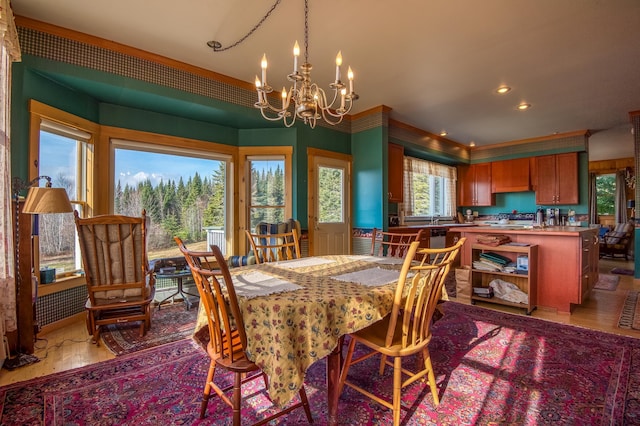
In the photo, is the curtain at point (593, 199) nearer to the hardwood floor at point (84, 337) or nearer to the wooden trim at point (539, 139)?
the wooden trim at point (539, 139)

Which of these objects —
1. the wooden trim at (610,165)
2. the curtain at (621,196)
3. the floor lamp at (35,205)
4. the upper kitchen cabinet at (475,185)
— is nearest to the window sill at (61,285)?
the floor lamp at (35,205)

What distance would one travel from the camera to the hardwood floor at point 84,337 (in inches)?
84.7

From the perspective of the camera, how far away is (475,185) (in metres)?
7.54

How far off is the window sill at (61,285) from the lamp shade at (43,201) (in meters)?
0.91

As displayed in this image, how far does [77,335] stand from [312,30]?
347cm

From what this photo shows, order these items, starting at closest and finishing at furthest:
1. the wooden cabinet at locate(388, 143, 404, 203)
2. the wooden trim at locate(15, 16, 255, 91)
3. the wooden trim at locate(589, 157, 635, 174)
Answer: the wooden trim at locate(15, 16, 255, 91) < the wooden cabinet at locate(388, 143, 404, 203) < the wooden trim at locate(589, 157, 635, 174)

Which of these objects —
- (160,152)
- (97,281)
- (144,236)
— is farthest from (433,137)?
→ (97,281)

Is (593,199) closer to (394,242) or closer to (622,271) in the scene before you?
(622,271)

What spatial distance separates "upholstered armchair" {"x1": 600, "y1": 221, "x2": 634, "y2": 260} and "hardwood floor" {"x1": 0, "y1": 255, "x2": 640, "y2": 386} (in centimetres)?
400

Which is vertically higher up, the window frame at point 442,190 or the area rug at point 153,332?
the window frame at point 442,190

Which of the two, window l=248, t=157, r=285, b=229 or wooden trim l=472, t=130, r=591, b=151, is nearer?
window l=248, t=157, r=285, b=229

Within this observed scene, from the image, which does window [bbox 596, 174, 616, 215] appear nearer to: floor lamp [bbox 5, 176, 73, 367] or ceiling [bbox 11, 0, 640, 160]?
ceiling [bbox 11, 0, 640, 160]

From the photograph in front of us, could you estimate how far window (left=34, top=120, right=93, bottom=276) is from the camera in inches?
117

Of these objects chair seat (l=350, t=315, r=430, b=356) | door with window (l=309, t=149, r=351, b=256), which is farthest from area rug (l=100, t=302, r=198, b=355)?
door with window (l=309, t=149, r=351, b=256)
